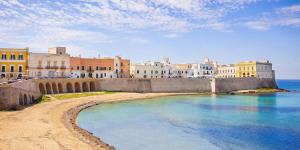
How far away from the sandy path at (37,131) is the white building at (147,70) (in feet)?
160

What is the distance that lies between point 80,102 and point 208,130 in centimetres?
2546

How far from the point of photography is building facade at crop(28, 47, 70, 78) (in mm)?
64000

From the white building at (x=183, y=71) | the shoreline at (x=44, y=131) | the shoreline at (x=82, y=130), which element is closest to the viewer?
the shoreline at (x=44, y=131)

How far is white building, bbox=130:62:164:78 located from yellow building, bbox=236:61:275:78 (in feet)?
96.2

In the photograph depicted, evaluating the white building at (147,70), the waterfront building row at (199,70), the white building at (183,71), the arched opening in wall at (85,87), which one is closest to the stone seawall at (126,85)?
the arched opening in wall at (85,87)

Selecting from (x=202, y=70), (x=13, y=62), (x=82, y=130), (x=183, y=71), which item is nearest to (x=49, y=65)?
(x=13, y=62)

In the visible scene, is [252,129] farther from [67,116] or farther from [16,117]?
[16,117]

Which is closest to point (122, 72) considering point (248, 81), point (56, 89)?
point (56, 89)

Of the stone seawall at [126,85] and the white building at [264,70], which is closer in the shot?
the stone seawall at [126,85]

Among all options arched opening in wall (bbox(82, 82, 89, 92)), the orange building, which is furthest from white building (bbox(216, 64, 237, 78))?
arched opening in wall (bbox(82, 82, 89, 92))

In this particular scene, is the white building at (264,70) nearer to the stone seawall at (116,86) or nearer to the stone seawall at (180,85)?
the stone seawall at (116,86)

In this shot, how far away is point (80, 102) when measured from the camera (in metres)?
50.6

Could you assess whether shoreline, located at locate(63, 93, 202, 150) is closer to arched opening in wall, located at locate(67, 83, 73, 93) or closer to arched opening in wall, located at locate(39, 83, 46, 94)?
arched opening in wall, located at locate(39, 83, 46, 94)

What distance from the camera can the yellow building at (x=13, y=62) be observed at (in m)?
59.7
